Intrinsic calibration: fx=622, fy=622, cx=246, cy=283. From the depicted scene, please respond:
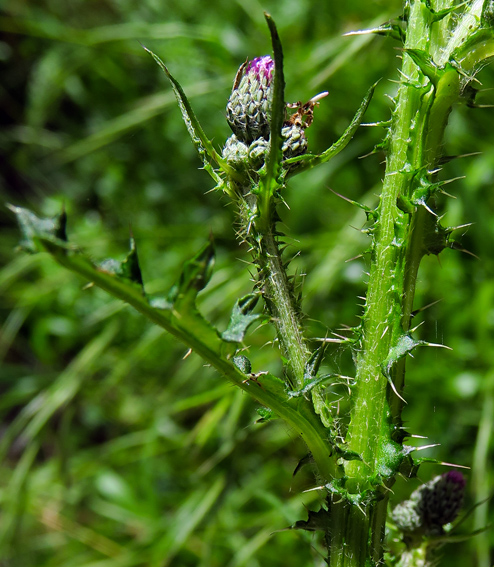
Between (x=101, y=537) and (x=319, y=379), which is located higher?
(x=319, y=379)

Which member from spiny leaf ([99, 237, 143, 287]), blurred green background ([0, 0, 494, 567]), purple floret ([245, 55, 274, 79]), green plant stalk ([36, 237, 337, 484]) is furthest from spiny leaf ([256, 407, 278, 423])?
blurred green background ([0, 0, 494, 567])

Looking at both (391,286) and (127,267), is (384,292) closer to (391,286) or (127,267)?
(391,286)

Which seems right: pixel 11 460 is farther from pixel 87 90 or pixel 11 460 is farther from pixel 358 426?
pixel 358 426

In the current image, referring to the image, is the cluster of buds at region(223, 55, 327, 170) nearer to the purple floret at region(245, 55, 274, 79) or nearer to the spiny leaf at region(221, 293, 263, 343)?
the purple floret at region(245, 55, 274, 79)

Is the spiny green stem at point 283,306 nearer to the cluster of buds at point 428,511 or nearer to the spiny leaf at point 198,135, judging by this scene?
the spiny leaf at point 198,135

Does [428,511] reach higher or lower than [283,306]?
lower

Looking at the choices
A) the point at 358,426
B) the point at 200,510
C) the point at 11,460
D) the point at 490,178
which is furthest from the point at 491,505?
the point at 11,460

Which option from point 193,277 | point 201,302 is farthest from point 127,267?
point 201,302
